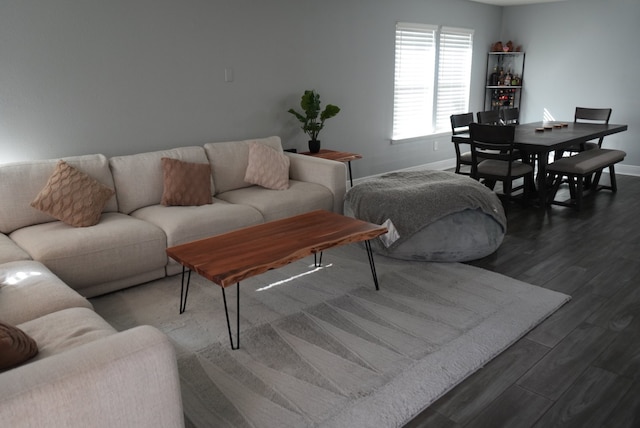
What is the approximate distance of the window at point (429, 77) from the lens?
6.26m

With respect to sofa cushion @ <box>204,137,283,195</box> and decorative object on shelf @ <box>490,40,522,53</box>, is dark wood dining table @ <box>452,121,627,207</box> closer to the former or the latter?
decorative object on shelf @ <box>490,40,522,53</box>

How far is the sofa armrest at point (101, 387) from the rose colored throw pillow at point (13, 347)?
219 millimetres

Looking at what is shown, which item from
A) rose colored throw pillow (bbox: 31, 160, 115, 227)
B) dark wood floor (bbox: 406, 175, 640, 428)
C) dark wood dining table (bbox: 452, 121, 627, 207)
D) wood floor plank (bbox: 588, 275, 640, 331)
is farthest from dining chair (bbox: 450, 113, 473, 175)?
rose colored throw pillow (bbox: 31, 160, 115, 227)

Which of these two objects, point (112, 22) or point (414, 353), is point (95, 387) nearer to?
point (414, 353)

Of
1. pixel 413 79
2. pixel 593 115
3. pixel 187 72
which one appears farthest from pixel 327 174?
pixel 593 115

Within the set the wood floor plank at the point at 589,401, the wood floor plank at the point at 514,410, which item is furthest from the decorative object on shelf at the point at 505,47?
the wood floor plank at the point at 514,410

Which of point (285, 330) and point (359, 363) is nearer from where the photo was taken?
point (359, 363)

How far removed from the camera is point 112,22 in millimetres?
3729

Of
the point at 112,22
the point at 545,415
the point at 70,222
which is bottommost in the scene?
the point at 545,415

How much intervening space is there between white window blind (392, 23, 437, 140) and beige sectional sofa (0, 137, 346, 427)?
7.87 ft

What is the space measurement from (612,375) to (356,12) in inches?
175

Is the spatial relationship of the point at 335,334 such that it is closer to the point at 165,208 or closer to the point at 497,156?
the point at 165,208

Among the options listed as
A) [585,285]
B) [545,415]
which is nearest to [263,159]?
[585,285]

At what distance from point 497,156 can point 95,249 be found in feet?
12.1
